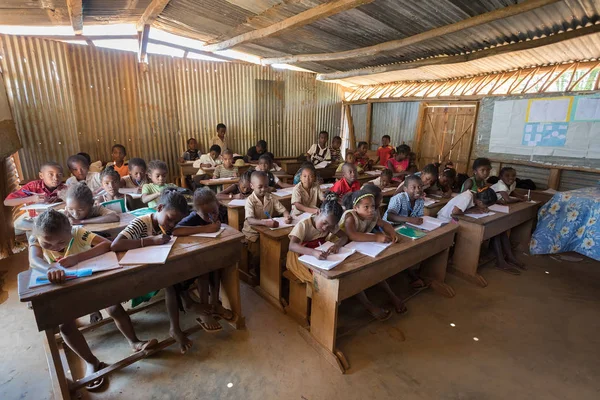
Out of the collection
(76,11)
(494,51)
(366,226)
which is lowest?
(366,226)

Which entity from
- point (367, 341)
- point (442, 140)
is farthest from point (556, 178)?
point (367, 341)

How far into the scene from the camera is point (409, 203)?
3.35 metres

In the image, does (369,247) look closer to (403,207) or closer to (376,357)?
(376,357)

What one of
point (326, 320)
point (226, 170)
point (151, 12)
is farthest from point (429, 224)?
point (151, 12)

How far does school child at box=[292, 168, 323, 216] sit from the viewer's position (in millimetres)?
3586

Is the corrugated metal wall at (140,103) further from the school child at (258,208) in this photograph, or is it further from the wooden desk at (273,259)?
the wooden desk at (273,259)

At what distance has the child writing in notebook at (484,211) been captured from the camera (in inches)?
143

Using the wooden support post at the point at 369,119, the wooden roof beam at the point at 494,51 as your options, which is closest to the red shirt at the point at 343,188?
the wooden roof beam at the point at 494,51

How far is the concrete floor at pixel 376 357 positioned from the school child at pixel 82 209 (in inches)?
36.9

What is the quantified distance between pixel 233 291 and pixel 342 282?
1024 mm

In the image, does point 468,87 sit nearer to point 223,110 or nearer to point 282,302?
point 223,110

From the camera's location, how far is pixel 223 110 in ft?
26.0

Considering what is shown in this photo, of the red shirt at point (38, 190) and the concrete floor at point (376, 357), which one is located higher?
the red shirt at point (38, 190)

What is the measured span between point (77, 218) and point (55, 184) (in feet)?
4.71
